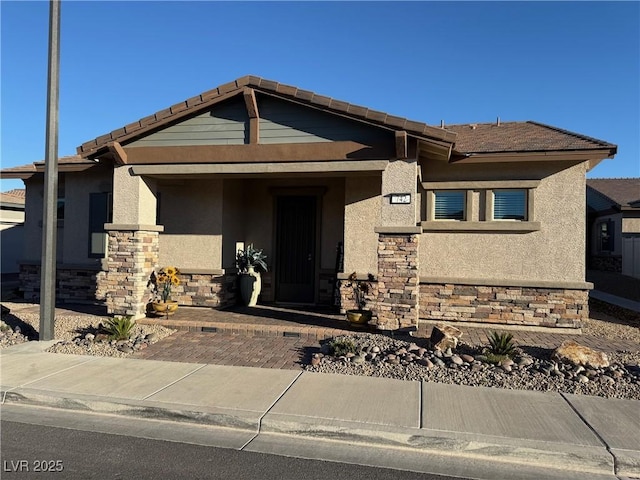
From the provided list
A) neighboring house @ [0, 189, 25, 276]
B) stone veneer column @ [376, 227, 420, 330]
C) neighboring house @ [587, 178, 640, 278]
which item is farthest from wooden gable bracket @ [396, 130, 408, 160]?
neighboring house @ [0, 189, 25, 276]

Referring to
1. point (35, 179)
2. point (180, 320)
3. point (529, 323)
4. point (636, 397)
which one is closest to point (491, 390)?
point (636, 397)

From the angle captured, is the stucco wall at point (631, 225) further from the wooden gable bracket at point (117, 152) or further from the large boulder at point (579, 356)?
the wooden gable bracket at point (117, 152)

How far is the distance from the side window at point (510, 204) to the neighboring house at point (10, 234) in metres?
19.0

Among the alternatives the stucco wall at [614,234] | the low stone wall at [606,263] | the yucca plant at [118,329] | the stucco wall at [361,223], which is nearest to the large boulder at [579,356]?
the stucco wall at [361,223]

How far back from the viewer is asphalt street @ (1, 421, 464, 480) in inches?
145

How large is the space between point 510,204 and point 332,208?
12.8 feet

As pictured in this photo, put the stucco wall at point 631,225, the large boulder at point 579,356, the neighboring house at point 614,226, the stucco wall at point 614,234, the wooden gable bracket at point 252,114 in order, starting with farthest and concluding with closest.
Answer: the stucco wall at point 614,234
the stucco wall at point 631,225
the neighboring house at point 614,226
the wooden gable bracket at point 252,114
the large boulder at point 579,356

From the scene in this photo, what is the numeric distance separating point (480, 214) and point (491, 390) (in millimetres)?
4919

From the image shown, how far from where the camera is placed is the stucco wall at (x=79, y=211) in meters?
11.3

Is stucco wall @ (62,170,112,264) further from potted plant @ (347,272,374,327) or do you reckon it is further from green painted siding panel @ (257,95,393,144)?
potted plant @ (347,272,374,327)

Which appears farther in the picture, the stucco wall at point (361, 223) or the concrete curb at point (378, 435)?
the stucco wall at point (361, 223)

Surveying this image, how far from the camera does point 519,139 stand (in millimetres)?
9984

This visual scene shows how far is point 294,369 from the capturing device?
631 centimetres

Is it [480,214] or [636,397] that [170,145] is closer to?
[480,214]
